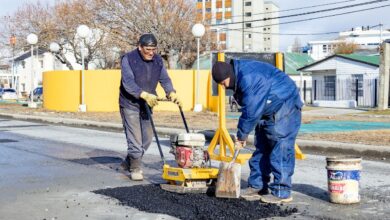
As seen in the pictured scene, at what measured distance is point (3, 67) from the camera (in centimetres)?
8688

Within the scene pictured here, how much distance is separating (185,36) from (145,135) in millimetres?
36442

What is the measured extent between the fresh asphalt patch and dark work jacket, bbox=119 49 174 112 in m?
1.48

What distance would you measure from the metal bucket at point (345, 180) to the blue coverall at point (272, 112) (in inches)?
20.1

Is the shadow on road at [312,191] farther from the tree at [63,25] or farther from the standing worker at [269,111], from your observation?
the tree at [63,25]

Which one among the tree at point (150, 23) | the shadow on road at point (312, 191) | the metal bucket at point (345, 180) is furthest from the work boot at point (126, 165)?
the tree at point (150, 23)

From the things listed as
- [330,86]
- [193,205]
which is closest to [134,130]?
[193,205]

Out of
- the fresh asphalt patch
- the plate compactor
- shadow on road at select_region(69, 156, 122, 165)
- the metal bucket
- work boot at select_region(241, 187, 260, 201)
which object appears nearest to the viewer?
the fresh asphalt patch

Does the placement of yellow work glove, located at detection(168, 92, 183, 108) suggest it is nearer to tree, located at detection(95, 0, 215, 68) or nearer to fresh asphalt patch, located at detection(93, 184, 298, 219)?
fresh asphalt patch, located at detection(93, 184, 298, 219)

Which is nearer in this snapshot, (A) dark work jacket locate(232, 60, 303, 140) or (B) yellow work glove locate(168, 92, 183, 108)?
(A) dark work jacket locate(232, 60, 303, 140)

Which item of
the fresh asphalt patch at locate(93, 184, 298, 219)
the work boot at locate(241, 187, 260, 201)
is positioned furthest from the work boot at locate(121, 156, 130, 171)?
the work boot at locate(241, 187, 260, 201)

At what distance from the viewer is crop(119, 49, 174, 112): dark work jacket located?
842 centimetres

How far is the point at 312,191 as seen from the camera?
7.88 meters

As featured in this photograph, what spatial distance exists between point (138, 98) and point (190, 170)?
154cm

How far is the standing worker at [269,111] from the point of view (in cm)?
668
